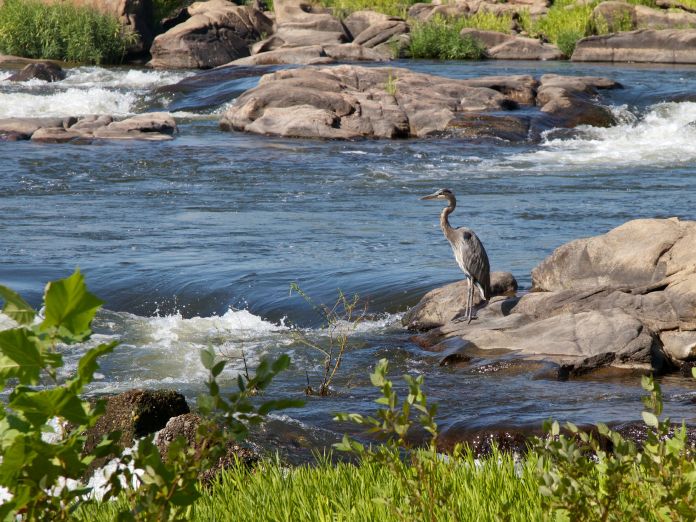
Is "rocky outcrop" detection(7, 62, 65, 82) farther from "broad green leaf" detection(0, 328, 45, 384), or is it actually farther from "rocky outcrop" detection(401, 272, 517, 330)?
"broad green leaf" detection(0, 328, 45, 384)

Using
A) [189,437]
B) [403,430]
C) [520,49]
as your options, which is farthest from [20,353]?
[520,49]

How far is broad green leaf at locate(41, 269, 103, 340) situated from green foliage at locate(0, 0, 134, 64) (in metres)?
33.2

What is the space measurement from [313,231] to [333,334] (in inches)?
154

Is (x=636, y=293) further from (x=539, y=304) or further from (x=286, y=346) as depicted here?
(x=286, y=346)

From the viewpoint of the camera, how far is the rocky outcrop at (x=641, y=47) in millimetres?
31609

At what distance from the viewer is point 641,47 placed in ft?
107

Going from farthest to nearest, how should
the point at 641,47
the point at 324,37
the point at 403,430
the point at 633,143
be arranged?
the point at 324,37 < the point at 641,47 < the point at 633,143 < the point at 403,430

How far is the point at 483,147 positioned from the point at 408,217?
6.05 m

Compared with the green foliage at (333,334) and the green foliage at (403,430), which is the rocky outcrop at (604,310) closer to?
the green foliage at (333,334)

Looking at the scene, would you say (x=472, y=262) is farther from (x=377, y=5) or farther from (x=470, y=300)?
(x=377, y=5)

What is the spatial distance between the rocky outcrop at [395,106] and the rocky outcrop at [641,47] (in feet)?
30.8

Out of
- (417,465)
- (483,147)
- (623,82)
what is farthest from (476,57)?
(417,465)

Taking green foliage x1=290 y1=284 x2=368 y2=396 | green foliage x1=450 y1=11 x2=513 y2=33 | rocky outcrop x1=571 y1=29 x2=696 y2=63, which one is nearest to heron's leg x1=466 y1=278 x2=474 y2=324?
green foliage x1=290 y1=284 x2=368 y2=396

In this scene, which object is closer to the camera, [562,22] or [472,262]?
[472,262]
